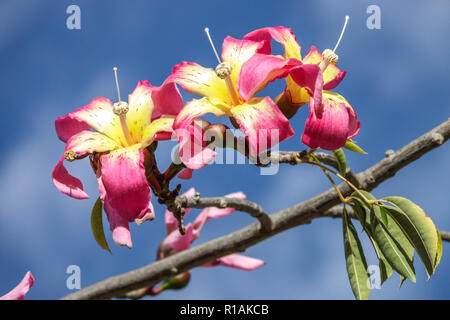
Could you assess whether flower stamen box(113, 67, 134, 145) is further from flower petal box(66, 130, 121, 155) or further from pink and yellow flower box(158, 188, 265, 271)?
pink and yellow flower box(158, 188, 265, 271)

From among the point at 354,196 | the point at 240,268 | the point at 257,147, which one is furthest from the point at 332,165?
the point at 240,268

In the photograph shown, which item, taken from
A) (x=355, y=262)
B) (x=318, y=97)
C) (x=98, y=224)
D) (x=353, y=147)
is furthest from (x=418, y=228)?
(x=98, y=224)

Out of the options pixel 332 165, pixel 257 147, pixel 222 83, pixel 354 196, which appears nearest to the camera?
pixel 257 147

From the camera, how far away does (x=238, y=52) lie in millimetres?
1319

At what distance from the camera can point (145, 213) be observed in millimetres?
1183

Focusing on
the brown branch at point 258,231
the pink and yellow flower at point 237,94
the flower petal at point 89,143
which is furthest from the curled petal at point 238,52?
the brown branch at point 258,231

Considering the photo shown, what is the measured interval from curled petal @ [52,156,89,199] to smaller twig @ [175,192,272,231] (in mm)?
255

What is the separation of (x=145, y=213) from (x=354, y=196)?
62cm

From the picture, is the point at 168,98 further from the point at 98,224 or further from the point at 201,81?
the point at 98,224

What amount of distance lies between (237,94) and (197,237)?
144 centimetres

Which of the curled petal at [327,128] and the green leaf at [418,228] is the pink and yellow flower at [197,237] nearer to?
the green leaf at [418,228]

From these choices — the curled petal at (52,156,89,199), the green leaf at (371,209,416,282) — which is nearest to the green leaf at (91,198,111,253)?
the curled petal at (52,156,89,199)
